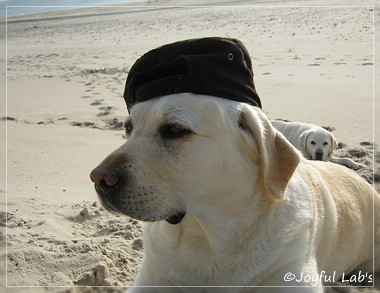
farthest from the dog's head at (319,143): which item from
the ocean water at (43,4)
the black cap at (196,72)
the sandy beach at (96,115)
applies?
the ocean water at (43,4)

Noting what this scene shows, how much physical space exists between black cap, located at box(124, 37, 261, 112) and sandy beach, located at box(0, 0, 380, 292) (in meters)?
1.32

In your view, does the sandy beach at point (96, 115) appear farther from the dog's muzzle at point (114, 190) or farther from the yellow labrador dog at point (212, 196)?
the dog's muzzle at point (114, 190)

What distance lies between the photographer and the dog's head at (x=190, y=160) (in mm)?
2416

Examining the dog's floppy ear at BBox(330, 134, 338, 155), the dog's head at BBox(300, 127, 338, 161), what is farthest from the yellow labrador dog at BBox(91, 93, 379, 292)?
the dog's floppy ear at BBox(330, 134, 338, 155)

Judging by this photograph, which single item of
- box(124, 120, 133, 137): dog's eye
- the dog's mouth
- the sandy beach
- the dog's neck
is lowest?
the sandy beach

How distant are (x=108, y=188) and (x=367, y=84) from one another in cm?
740

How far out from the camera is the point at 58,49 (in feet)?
62.2

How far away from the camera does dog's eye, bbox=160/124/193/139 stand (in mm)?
2498

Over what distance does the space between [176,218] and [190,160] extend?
0.32 m

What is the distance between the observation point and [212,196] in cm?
258

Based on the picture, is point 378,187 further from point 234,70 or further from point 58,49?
point 58,49

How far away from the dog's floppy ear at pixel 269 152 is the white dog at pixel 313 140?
3601mm

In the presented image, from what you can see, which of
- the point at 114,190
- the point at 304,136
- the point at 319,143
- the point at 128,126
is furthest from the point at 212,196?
the point at 304,136

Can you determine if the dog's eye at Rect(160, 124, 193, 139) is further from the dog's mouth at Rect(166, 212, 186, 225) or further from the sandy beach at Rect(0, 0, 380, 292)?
the sandy beach at Rect(0, 0, 380, 292)
